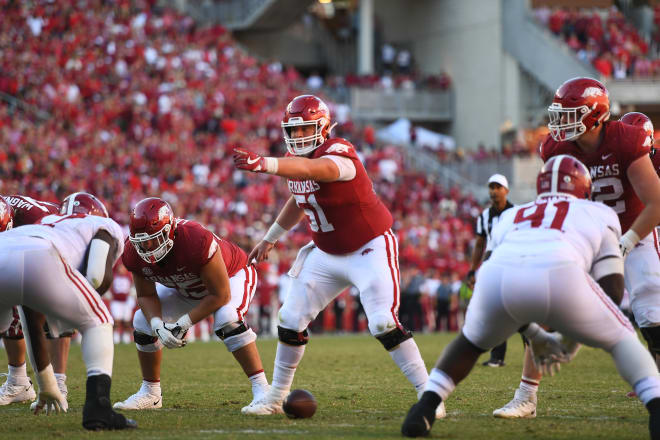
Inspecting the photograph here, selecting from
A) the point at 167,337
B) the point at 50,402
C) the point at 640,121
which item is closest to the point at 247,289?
the point at 167,337

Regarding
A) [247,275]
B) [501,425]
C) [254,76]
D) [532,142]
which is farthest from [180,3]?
[501,425]

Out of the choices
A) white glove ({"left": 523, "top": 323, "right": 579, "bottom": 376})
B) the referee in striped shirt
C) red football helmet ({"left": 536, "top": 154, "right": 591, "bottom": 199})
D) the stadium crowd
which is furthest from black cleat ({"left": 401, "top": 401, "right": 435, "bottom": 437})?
the stadium crowd

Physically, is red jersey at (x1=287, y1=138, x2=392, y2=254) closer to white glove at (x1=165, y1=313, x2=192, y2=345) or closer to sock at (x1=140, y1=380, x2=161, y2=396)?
white glove at (x1=165, y1=313, x2=192, y2=345)

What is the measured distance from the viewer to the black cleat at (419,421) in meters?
5.16

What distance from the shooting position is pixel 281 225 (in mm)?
7121

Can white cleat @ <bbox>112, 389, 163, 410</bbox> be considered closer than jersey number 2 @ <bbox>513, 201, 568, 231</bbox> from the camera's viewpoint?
No

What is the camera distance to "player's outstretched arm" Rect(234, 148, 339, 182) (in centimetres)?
509

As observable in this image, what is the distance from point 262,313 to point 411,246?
4115mm

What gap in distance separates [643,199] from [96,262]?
3336mm

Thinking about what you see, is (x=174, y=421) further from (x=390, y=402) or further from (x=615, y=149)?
(x=615, y=149)

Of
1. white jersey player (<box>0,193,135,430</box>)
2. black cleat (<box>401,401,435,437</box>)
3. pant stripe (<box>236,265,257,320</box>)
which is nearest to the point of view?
black cleat (<box>401,401,435,437</box>)

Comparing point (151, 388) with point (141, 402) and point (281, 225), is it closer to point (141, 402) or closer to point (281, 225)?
point (141, 402)

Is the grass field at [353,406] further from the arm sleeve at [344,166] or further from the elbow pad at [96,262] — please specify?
the arm sleeve at [344,166]

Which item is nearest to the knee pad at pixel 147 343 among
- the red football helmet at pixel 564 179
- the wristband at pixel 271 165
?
the wristband at pixel 271 165
